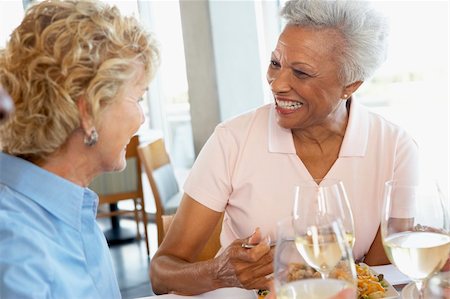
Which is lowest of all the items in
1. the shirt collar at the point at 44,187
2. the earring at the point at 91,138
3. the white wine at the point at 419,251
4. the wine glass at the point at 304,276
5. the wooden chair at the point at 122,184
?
the wooden chair at the point at 122,184

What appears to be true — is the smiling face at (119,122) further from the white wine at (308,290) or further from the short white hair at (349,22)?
the short white hair at (349,22)

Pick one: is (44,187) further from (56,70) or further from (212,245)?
(212,245)

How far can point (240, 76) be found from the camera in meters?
4.96

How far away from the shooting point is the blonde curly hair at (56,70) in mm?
1361

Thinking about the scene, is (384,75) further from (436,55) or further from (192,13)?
(192,13)

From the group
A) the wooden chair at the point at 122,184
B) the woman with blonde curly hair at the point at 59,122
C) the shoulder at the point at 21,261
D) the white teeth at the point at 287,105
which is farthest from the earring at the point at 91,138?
the wooden chair at the point at 122,184

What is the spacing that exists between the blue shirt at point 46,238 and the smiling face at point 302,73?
75 cm

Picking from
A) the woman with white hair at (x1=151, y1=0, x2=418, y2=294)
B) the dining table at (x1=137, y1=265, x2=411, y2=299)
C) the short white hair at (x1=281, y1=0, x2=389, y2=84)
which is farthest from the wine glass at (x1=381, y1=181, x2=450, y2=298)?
the short white hair at (x1=281, y1=0, x2=389, y2=84)

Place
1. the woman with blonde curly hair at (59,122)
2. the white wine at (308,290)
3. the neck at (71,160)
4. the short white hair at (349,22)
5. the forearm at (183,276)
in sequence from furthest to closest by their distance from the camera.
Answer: the short white hair at (349,22), the forearm at (183,276), the neck at (71,160), the woman with blonde curly hair at (59,122), the white wine at (308,290)

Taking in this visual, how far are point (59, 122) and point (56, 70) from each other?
101mm

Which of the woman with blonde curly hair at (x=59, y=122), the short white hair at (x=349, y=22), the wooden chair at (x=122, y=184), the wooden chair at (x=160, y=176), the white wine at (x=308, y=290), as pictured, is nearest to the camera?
the white wine at (x=308, y=290)

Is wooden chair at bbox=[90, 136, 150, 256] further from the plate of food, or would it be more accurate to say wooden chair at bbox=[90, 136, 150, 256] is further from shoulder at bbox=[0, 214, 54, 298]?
shoulder at bbox=[0, 214, 54, 298]

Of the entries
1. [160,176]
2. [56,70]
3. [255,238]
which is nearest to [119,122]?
[56,70]

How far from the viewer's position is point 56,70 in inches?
53.7
